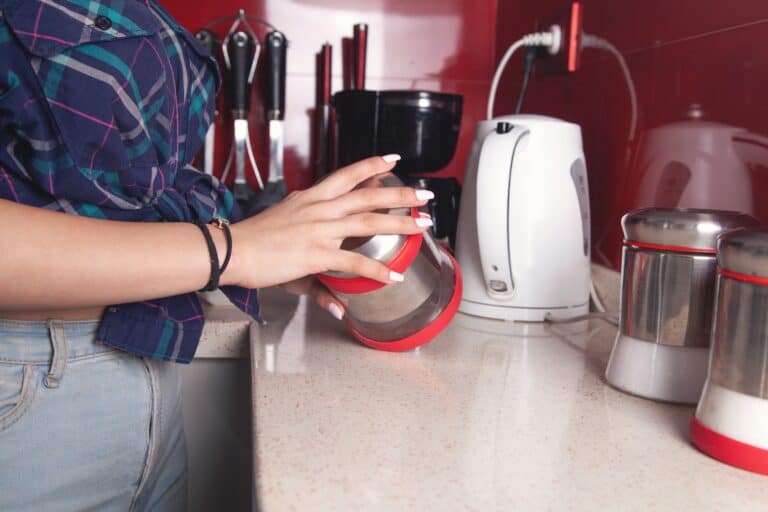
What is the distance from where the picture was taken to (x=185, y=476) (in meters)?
0.88

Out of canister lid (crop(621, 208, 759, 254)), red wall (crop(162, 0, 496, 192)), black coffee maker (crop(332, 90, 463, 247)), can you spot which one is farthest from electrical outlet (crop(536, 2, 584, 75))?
canister lid (crop(621, 208, 759, 254))

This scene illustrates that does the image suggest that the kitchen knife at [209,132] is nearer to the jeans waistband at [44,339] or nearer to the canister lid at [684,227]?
the jeans waistband at [44,339]

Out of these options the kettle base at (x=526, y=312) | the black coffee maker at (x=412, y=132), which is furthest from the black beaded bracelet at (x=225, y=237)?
the black coffee maker at (x=412, y=132)

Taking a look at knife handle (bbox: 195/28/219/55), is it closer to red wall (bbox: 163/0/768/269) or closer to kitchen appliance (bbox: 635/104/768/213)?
red wall (bbox: 163/0/768/269)

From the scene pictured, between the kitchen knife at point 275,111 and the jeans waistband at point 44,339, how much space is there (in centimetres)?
73

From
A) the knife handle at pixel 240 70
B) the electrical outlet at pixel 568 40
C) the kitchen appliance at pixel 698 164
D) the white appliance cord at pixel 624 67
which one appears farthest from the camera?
the knife handle at pixel 240 70

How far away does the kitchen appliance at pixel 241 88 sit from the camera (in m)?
1.42

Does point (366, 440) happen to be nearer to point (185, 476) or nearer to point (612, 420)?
point (612, 420)

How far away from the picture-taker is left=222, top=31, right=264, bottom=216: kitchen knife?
1419 millimetres

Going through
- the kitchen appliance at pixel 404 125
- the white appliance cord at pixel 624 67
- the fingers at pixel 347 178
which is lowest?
the fingers at pixel 347 178

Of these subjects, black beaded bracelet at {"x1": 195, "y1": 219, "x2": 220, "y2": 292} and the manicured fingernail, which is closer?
black beaded bracelet at {"x1": 195, "y1": 219, "x2": 220, "y2": 292}

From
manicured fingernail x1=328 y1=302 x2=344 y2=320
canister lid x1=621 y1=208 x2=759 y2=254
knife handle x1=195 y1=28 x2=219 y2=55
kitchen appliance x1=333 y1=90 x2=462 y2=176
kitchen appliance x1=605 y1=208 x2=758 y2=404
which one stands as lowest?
manicured fingernail x1=328 y1=302 x2=344 y2=320

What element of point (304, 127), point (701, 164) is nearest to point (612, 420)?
point (701, 164)

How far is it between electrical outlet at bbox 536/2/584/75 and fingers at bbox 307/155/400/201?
2.00 ft
